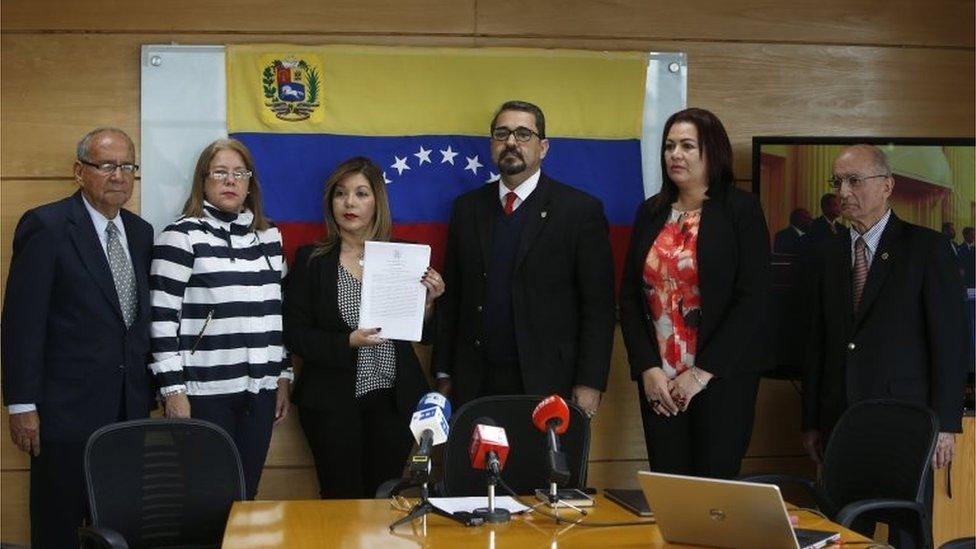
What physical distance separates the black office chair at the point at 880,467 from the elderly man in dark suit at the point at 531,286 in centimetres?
91

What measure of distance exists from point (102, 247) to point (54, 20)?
1197 millimetres

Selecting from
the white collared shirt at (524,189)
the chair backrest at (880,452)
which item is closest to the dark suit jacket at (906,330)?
the chair backrest at (880,452)

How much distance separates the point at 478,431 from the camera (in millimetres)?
3004

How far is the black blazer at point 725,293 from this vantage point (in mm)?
4402

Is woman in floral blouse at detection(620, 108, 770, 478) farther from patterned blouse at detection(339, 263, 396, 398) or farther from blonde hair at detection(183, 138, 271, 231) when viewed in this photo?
blonde hair at detection(183, 138, 271, 231)

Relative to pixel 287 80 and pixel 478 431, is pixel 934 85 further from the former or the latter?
pixel 478 431

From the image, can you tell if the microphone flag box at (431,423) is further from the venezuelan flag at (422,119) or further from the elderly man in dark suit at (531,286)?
the venezuelan flag at (422,119)

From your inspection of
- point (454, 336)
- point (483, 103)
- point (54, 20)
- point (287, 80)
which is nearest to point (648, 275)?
point (454, 336)

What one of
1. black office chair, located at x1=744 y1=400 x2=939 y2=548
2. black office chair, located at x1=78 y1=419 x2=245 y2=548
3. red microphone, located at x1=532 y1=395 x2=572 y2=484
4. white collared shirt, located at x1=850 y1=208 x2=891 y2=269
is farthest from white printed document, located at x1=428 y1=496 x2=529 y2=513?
white collared shirt, located at x1=850 y1=208 x2=891 y2=269

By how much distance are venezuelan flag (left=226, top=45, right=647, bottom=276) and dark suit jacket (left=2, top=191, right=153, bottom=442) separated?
964 mm

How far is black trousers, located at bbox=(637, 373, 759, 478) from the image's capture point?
14.6 feet

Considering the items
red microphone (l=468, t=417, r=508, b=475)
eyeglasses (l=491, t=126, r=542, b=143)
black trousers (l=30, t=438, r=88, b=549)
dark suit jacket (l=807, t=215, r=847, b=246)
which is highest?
eyeglasses (l=491, t=126, r=542, b=143)

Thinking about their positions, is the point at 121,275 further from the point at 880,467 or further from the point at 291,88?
the point at 880,467

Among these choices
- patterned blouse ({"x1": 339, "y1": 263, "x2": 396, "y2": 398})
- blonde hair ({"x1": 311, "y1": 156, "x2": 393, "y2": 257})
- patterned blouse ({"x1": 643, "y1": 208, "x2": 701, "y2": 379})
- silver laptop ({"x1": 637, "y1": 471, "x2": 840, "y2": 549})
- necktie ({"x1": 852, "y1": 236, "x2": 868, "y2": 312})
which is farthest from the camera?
blonde hair ({"x1": 311, "y1": 156, "x2": 393, "y2": 257})
